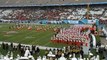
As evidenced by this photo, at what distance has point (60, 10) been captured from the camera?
65125 mm

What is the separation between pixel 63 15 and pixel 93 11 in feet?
21.2

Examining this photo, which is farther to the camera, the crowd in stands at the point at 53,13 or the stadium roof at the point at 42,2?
the stadium roof at the point at 42,2

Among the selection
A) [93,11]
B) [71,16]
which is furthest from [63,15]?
[93,11]

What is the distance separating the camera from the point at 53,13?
63562 mm

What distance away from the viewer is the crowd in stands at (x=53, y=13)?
59031 mm

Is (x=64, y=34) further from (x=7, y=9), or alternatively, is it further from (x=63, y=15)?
(x=7, y=9)

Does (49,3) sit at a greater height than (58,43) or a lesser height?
lesser

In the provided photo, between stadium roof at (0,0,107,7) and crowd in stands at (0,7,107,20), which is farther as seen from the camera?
stadium roof at (0,0,107,7)

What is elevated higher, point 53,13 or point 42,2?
point 42,2

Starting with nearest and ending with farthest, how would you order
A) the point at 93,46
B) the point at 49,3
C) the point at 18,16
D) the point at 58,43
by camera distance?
the point at 93,46, the point at 58,43, the point at 18,16, the point at 49,3

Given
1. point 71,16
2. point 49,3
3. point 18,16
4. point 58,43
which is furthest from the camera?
point 49,3

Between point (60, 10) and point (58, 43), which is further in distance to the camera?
point (60, 10)

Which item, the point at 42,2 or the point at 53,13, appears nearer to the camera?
the point at 53,13

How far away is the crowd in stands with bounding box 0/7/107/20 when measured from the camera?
59.0 m
